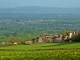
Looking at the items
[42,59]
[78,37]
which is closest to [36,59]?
[42,59]

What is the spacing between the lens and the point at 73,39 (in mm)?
39219

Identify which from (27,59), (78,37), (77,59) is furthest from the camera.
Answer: (78,37)

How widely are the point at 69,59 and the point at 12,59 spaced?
2797 millimetres

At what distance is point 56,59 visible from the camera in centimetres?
1224

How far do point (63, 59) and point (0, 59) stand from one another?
3136mm

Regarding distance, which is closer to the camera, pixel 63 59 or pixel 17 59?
pixel 63 59

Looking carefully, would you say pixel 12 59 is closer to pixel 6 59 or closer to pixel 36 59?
pixel 6 59

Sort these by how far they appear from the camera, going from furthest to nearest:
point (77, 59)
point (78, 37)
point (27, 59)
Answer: point (78, 37)
point (27, 59)
point (77, 59)

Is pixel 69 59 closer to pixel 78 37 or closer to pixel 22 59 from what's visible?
pixel 22 59

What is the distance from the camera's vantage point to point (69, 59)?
12.0m

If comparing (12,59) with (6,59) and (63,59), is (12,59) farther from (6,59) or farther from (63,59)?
(63,59)

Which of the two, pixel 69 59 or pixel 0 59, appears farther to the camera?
pixel 0 59

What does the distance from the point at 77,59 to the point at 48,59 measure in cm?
134

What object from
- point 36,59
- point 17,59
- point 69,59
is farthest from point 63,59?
point 17,59
